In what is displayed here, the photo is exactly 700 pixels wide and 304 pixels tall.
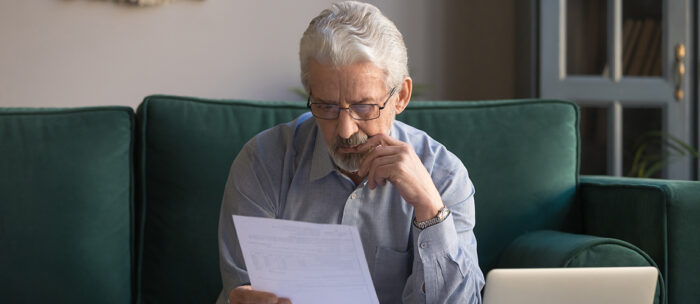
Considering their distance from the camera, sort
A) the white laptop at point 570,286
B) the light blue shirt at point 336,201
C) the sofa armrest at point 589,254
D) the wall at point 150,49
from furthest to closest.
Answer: the wall at point 150,49 < the sofa armrest at point 589,254 < the light blue shirt at point 336,201 < the white laptop at point 570,286

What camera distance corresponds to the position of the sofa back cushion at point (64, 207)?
1.55 metres

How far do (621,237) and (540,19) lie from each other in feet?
4.48

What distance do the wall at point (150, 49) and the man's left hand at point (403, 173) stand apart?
1667mm

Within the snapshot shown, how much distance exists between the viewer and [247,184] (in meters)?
1.27

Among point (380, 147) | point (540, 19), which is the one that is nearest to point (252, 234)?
point (380, 147)

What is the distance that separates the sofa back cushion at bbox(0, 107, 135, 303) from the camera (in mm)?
1548

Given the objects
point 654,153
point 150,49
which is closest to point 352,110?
point 150,49

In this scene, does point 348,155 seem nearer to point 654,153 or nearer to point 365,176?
point 365,176

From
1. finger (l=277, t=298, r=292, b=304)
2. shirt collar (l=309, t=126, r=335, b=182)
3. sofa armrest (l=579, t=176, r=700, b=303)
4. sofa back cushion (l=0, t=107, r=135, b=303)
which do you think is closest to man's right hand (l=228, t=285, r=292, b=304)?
finger (l=277, t=298, r=292, b=304)

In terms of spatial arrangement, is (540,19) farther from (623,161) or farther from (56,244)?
(56,244)

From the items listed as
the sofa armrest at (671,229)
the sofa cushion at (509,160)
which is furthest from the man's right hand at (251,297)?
the sofa armrest at (671,229)

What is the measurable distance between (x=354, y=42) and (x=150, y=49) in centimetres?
172

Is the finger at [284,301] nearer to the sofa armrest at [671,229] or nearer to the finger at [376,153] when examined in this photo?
the finger at [376,153]

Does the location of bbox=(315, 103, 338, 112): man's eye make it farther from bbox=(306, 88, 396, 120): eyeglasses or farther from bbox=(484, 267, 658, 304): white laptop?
bbox=(484, 267, 658, 304): white laptop
